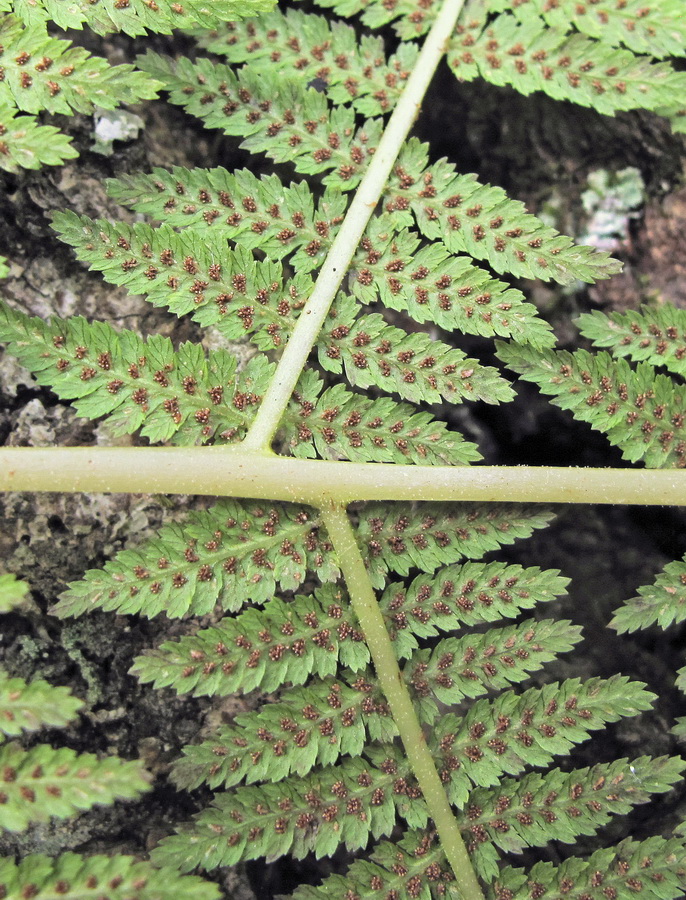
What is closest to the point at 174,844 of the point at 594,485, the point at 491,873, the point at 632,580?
the point at 491,873

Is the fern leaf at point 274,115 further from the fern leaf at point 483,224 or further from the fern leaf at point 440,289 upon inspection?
the fern leaf at point 440,289

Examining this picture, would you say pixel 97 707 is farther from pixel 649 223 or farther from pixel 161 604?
pixel 649 223

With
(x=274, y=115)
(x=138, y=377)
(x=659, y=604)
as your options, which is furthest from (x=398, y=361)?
(x=659, y=604)

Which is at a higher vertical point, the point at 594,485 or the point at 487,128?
the point at 487,128

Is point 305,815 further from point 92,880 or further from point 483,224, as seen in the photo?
point 483,224

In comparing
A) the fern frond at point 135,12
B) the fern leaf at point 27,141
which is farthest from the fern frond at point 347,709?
the fern frond at point 135,12

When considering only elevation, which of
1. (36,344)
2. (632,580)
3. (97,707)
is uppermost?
(36,344)
